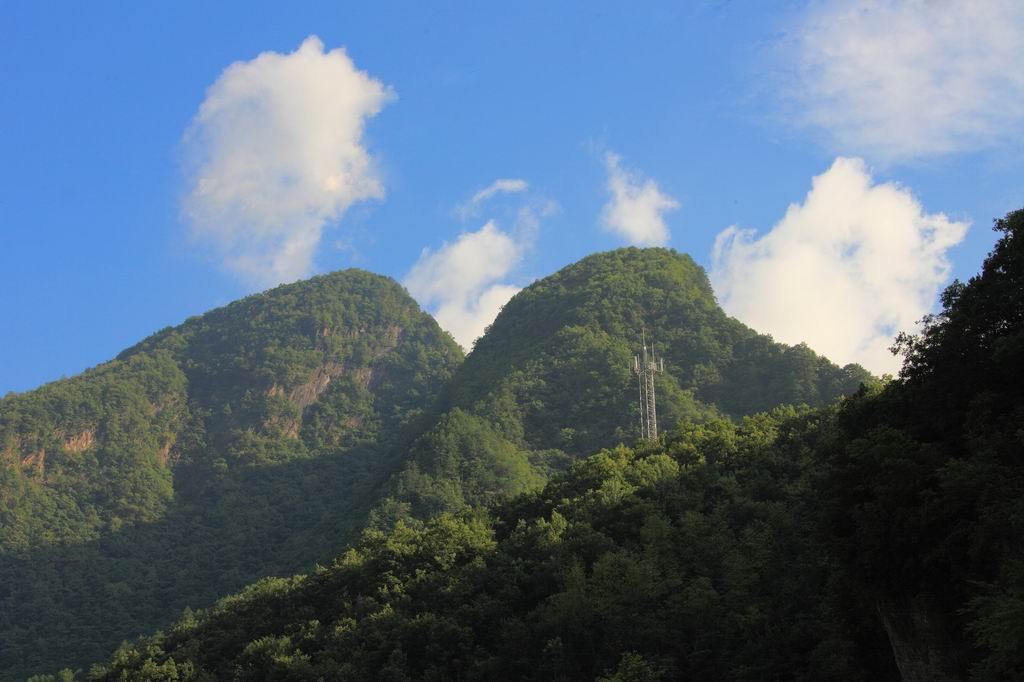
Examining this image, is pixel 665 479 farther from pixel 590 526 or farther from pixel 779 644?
pixel 779 644

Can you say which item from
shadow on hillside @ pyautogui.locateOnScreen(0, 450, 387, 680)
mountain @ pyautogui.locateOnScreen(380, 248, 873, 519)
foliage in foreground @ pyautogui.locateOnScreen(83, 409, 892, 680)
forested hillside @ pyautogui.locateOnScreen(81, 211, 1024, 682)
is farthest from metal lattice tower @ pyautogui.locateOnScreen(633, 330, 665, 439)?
shadow on hillside @ pyautogui.locateOnScreen(0, 450, 387, 680)

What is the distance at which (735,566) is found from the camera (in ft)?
137

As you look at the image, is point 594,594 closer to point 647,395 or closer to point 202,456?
point 647,395

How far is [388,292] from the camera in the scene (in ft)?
570

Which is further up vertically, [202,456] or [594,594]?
[202,456]

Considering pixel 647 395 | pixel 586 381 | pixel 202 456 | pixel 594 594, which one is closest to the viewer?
pixel 594 594

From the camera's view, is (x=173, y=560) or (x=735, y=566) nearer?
(x=735, y=566)

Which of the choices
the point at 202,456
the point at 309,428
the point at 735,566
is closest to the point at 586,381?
the point at 735,566

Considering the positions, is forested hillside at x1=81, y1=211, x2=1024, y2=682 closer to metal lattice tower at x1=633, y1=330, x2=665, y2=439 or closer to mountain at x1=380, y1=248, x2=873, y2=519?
metal lattice tower at x1=633, y1=330, x2=665, y2=439

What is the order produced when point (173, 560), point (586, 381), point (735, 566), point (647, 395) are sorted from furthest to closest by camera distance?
point (173, 560) → point (586, 381) → point (647, 395) → point (735, 566)

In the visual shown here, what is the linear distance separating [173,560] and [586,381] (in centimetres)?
4060

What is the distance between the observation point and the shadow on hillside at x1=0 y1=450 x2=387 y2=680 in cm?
8000

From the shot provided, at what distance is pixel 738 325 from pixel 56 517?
67.2 m

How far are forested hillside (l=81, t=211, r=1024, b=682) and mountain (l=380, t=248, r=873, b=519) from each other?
1351cm
